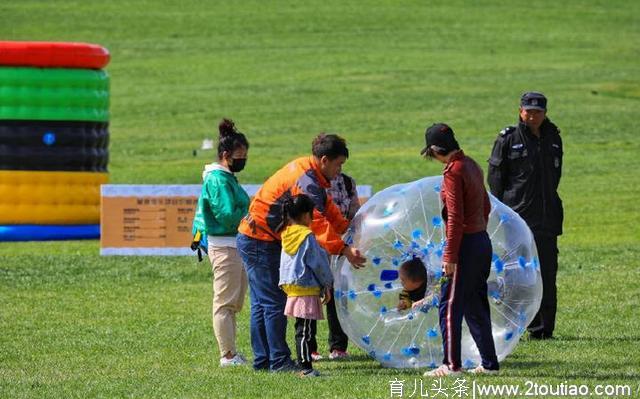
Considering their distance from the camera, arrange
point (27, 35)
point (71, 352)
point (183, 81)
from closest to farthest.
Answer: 1. point (71, 352)
2. point (183, 81)
3. point (27, 35)

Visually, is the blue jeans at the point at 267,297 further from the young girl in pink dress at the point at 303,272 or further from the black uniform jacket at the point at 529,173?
the black uniform jacket at the point at 529,173

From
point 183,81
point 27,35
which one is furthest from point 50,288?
point 27,35

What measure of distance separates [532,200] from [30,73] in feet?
33.9

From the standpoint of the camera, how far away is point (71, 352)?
11273 millimetres

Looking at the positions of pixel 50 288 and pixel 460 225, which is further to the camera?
pixel 50 288

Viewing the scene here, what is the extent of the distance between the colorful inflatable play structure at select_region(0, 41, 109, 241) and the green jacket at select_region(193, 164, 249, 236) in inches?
390

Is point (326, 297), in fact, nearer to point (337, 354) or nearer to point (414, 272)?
point (414, 272)

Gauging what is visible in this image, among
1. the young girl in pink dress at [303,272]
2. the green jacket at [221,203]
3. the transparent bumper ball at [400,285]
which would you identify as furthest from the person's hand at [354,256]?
the green jacket at [221,203]

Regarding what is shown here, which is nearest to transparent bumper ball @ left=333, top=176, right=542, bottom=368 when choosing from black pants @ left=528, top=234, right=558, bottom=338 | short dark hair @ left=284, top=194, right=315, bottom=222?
short dark hair @ left=284, top=194, right=315, bottom=222

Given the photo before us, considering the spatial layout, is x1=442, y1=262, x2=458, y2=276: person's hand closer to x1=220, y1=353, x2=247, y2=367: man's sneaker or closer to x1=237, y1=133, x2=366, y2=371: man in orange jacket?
x1=237, y1=133, x2=366, y2=371: man in orange jacket

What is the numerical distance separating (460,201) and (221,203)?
180 cm

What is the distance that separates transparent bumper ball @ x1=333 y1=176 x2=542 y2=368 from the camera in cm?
997

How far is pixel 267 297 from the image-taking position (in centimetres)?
985

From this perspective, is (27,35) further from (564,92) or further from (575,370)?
(575,370)
